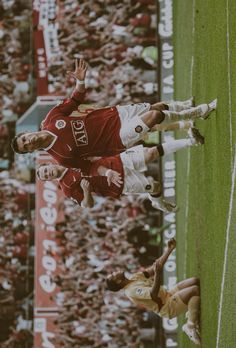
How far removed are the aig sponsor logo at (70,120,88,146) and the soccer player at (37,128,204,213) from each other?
24 centimetres

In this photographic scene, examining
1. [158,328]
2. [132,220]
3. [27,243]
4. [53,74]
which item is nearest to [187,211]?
[132,220]

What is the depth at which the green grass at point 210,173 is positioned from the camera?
17.0 feet

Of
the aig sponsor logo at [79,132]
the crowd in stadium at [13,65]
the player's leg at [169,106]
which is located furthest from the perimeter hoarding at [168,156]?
the aig sponsor logo at [79,132]

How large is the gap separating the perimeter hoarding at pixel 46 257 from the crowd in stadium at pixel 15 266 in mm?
117

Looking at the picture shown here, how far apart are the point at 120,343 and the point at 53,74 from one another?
407 centimetres

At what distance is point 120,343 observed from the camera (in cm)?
841

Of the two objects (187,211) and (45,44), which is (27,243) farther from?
(45,44)

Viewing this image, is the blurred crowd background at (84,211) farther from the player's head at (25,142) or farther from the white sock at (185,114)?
the player's head at (25,142)

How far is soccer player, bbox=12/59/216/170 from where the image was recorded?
558 cm

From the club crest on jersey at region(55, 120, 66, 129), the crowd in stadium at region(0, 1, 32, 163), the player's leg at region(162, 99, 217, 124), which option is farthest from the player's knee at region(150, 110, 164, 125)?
the crowd in stadium at region(0, 1, 32, 163)

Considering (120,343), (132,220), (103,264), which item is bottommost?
(120,343)

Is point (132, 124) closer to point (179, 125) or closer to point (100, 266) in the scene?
point (179, 125)

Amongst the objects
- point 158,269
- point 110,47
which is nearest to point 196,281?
point 158,269

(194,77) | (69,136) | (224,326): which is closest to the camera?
(224,326)
